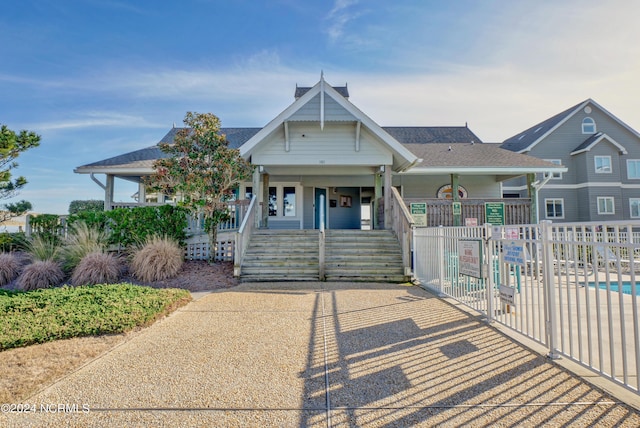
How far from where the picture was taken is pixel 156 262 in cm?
757

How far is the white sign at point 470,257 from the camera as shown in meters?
4.49

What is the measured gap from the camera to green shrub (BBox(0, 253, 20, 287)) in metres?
7.77

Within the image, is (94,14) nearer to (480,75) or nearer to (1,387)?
(1,387)

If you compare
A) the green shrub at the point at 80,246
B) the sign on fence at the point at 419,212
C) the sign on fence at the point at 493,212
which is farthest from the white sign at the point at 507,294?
the green shrub at the point at 80,246

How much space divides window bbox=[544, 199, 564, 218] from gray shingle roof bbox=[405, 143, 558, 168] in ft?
A: 36.5

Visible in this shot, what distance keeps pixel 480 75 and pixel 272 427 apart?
12.0 metres

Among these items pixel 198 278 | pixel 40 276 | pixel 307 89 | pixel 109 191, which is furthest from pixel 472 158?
pixel 109 191

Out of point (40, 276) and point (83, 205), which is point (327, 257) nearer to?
point (40, 276)

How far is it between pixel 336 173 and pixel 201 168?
18.1 feet

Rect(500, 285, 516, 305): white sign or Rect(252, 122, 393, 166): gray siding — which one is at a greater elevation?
Rect(252, 122, 393, 166): gray siding

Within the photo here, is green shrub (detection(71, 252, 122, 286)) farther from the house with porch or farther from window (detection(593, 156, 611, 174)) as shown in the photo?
window (detection(593, 156, 611, 174))

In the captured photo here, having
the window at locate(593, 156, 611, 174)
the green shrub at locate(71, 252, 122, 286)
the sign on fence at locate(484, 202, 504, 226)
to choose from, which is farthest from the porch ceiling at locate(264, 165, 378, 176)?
the window at locate(593, 156, 611, 174)

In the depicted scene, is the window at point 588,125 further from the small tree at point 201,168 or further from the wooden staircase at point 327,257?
the small tree at point 201,168

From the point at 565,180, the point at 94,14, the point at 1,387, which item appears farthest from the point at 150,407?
the point at 565,180
